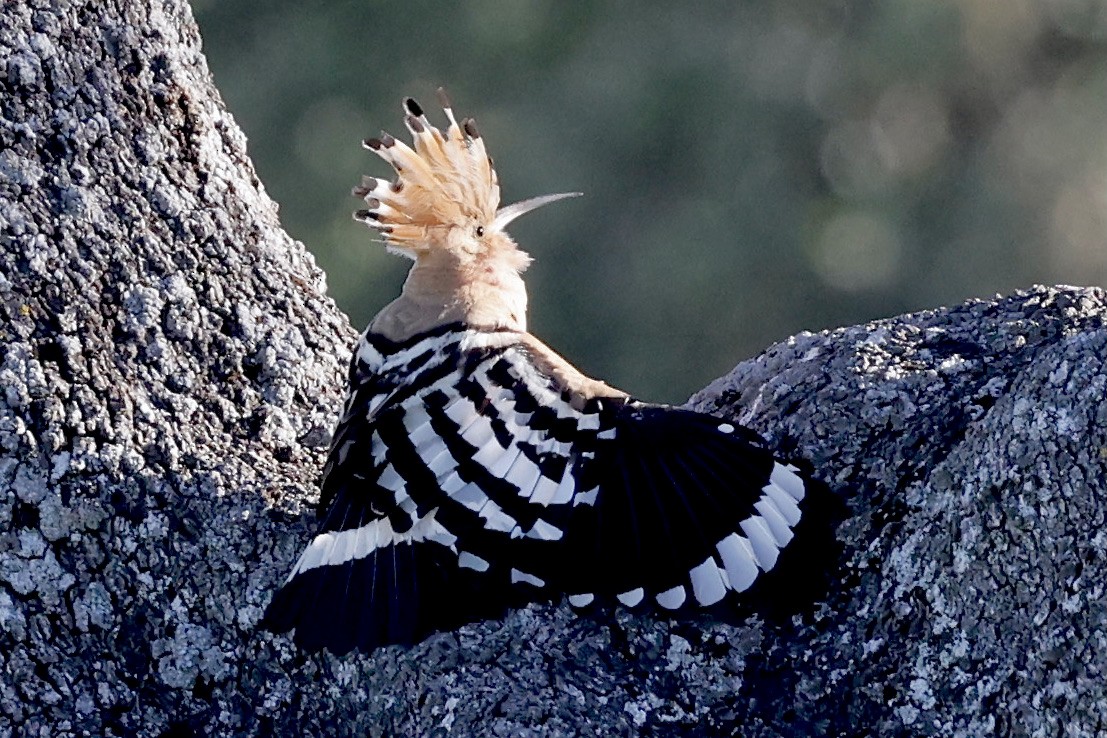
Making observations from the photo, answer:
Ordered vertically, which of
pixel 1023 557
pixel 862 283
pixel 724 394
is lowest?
pixel 1023 557

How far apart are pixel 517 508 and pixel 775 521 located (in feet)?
0.84

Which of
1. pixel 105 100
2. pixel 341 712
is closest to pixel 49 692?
pixel 341 712

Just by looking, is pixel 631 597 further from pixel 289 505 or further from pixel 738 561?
pixel 289 505

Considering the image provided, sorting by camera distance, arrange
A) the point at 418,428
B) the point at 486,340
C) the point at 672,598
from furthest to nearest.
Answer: the point at 486,340
the point at 418,428
the point at 672,598

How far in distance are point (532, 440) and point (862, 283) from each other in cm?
573

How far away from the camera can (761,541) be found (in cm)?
170

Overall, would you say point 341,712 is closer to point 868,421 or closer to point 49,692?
point 49,692

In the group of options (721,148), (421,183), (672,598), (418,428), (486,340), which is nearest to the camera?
(672,598)

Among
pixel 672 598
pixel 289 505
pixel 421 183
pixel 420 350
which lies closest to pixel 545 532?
pixel 672 598

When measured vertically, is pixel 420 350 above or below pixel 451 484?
above

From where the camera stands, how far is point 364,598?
1.69 meters

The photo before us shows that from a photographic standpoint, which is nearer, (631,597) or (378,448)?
(631,597)

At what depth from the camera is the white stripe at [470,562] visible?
172 cm

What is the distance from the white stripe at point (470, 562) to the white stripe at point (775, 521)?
0.88ft
